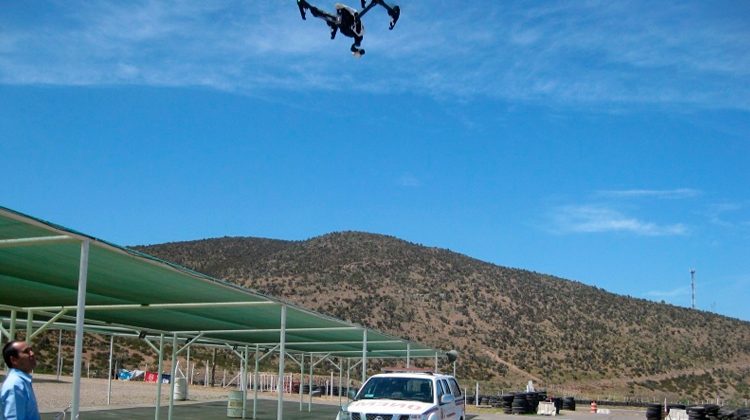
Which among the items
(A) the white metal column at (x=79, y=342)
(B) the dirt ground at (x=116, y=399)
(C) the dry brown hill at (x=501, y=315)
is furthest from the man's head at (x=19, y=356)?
(C) the dry brown hill at (x=501, y=315)

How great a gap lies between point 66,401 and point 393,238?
76.5 m

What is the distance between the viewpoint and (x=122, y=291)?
13555 mm

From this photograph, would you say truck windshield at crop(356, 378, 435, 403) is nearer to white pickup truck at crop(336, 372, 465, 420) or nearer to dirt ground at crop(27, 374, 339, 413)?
white pickup truck at crop(336, 372, 465, 420)

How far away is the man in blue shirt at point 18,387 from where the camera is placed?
4848 millimetres

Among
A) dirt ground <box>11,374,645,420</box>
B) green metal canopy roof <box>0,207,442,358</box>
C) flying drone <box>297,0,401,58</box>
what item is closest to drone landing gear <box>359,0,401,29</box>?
flying drone <box>297,0,401,58</box>

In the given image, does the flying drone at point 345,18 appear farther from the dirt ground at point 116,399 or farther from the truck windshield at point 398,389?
the dirt ground at point 116,399

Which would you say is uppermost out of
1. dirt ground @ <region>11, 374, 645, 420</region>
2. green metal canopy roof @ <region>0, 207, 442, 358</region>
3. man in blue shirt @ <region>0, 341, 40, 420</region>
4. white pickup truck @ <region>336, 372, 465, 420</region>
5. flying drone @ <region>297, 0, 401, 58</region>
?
flying drone @ <region>297, 0, 401, 58</region>

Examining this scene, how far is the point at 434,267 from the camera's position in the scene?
9419cm

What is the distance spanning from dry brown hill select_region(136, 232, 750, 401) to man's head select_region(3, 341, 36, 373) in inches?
2415

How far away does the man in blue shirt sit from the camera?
485cm

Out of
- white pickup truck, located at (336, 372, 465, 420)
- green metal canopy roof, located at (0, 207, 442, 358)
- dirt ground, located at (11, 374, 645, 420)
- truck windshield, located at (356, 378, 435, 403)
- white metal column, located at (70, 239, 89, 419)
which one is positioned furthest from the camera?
dirt ground, located at (11, 374, 645, 420)

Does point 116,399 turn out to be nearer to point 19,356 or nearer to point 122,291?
point 122,291

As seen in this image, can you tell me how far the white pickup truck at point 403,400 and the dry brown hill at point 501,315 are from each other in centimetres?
5067

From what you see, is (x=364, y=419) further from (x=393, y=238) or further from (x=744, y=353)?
(x=393, y=238)
